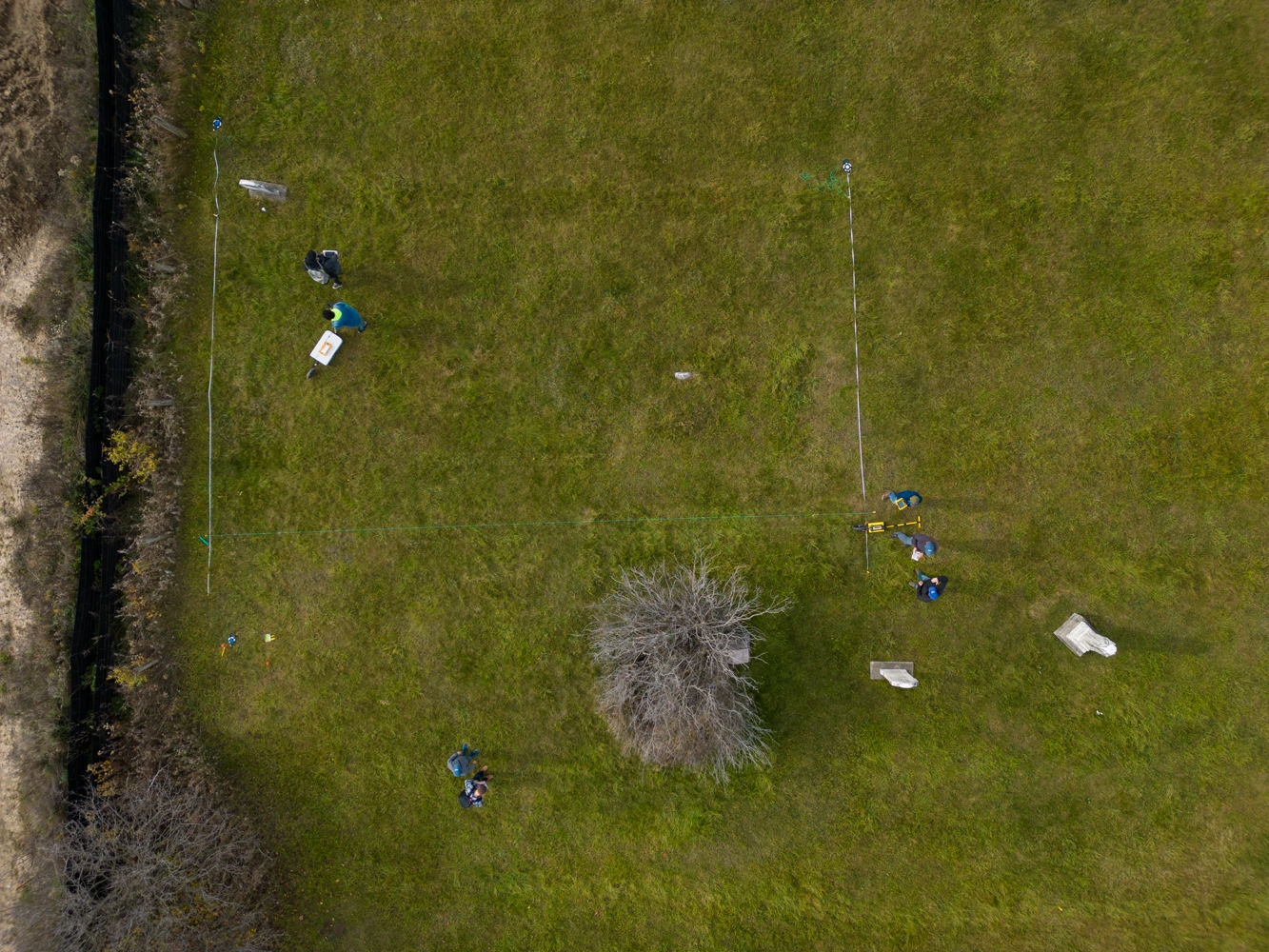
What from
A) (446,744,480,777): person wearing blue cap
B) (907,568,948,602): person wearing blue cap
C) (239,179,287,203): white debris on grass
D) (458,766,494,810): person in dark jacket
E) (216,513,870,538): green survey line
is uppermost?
(239,179,287,203): white debris on grass

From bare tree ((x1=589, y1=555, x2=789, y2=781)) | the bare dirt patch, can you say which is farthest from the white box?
bare tree ((x1=589, y1=555, x2=789, y2=781))

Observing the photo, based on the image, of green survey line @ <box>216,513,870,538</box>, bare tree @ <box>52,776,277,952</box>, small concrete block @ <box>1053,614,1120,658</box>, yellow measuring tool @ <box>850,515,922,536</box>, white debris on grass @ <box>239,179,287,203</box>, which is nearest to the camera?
bare tree @ <box>52,776,277,952</box>

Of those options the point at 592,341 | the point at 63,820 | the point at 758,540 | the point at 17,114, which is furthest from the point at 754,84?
the point at 63,820

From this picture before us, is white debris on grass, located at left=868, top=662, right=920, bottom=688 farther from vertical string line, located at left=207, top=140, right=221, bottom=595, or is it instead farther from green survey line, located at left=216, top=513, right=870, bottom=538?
vertical string line, located at left=207, top=140, right=221, bottom=595

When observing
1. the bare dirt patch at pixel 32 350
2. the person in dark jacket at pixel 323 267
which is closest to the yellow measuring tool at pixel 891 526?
the person in dark jacket at pixel 323 267

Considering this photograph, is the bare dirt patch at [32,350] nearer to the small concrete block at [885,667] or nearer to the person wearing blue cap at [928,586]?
the small concrete block at [885,667]
